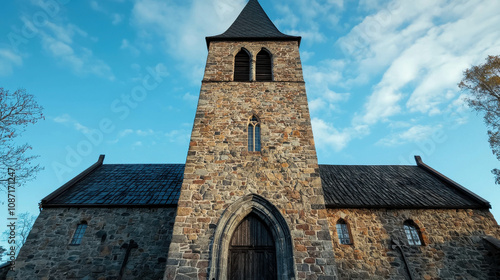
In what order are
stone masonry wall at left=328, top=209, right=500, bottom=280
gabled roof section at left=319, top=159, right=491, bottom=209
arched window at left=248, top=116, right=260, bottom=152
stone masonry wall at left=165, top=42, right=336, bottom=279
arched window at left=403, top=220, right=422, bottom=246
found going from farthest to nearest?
gabled roof section at left=319, top=159, right=491, bottom=209
arched window at left=403, top=220, right=422, bottom=246
stone masonry wall at left=328, top=209, right=500, bottom=280
arched window at left=248, top=116, right=260, bottom=152
stone masonry wall at left=165, top=42, right=336, bottom=279

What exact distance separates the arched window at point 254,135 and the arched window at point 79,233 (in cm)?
906

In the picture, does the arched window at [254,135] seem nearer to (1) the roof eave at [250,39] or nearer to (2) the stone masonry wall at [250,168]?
(2) the stone masonry wall at [250,168]

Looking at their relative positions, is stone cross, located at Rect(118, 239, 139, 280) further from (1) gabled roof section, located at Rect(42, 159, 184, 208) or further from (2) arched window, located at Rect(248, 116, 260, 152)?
(2) arched window, located at Rect(248, 116, 260, 152)

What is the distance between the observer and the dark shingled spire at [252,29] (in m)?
13.0

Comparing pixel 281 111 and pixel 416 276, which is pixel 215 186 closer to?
pixel 281 111

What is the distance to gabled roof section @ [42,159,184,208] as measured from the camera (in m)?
11.8

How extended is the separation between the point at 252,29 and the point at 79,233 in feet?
46.6

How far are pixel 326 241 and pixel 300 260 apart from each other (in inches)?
39.7

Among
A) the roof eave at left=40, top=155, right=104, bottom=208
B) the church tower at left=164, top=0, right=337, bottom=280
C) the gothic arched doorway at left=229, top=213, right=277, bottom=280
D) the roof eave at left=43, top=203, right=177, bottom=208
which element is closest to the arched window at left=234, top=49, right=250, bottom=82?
the church tower at left=164, top=0, right=337, bottom=280

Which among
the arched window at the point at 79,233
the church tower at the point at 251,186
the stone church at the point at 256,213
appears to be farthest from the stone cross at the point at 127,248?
the church tower at the point at 251,186

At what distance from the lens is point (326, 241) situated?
23.8 feet

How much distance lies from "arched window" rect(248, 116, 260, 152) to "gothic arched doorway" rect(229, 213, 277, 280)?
8.46ft

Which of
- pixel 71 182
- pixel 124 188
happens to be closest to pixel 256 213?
pixel 124 188

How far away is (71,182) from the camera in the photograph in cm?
1333
